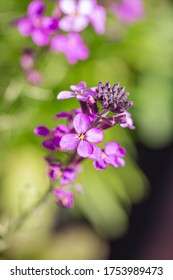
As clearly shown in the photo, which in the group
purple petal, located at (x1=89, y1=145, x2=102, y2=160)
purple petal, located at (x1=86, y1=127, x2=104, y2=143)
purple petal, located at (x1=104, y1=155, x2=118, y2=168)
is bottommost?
purple petal, located at (x1=89, y1=145, x2=102, y2=160)

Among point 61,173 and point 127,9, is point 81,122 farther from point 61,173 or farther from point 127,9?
point 127,9

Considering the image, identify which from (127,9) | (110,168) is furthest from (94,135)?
(110,168)

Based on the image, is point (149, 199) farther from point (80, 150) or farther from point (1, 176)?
point (80, 150)

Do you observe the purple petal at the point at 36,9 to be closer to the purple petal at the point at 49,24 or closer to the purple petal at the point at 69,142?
the purple petal at the point at 49,24

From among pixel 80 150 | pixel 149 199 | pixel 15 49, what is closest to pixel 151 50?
pixel 15 49

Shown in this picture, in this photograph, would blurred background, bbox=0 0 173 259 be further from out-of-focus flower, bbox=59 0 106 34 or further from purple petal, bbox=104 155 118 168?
purple petal, bbox=104 155 118 168

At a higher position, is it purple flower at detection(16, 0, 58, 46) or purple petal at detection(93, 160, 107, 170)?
purple flower at detection(16, 0, 58, 46)

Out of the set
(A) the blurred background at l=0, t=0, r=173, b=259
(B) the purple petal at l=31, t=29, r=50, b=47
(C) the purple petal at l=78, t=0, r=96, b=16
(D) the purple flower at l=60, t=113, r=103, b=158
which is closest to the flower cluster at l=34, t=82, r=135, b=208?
(D) the purple flower at l=60, t=113, r=103, b=158
